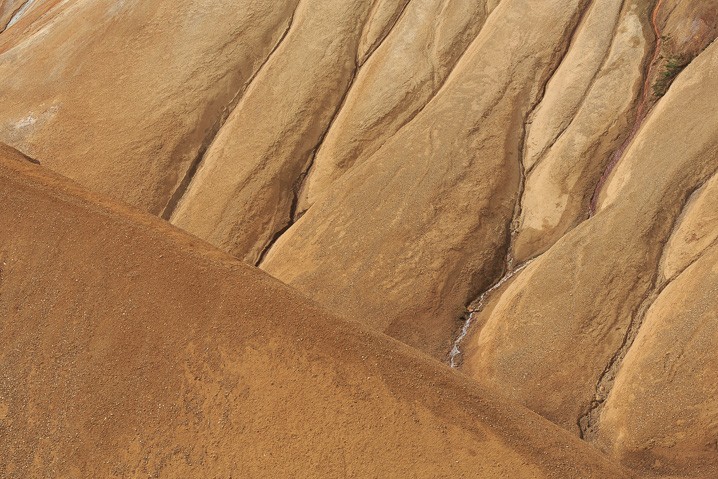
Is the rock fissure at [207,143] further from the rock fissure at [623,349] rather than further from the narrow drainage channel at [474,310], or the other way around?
the rock fissure at [623,349]

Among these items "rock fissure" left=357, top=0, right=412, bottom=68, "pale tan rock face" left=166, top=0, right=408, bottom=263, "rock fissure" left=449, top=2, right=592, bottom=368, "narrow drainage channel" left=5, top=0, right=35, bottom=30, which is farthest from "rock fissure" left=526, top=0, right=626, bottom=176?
"narrow drainage channel" left=5, top=0, right=35, bottom=30

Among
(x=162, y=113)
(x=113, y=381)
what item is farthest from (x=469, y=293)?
(x=162, y=113)

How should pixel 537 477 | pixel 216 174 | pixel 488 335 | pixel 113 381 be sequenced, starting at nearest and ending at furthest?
pixel 537 477 → pixel 113 381 → pixel 488 335 → pixel 216 174

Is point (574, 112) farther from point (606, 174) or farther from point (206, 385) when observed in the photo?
point (206, 385)

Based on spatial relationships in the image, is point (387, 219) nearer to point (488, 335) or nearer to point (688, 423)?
point (488, 335)

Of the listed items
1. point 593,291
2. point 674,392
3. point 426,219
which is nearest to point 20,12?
point 426,219

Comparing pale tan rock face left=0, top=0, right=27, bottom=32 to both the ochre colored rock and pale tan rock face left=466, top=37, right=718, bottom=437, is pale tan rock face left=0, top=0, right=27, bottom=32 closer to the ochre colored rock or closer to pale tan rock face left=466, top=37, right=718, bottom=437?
the ochre colored rock
